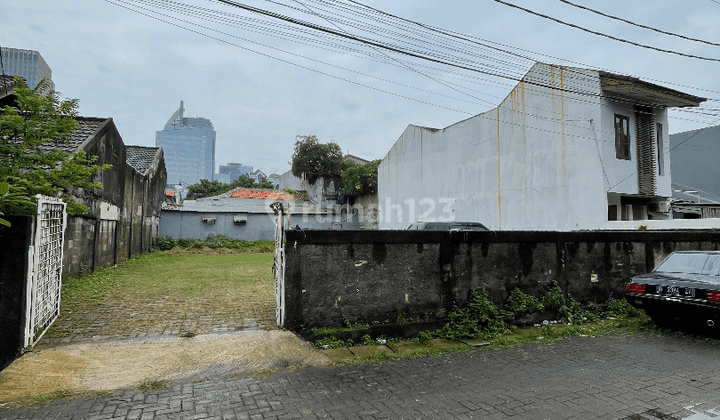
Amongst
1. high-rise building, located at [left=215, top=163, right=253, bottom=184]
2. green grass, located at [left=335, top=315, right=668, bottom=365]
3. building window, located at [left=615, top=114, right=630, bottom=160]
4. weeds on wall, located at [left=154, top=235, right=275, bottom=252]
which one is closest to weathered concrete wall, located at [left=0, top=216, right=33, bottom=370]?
green grass, located at [left=335, top=315, right=668, bottom=365]

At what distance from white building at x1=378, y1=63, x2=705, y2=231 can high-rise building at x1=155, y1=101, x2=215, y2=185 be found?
103180 mm

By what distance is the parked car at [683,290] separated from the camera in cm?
571

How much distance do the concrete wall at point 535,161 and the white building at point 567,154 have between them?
0.13 ft

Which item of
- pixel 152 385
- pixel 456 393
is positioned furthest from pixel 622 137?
pixel 152 385

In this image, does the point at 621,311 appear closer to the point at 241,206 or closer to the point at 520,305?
the point at 520,305

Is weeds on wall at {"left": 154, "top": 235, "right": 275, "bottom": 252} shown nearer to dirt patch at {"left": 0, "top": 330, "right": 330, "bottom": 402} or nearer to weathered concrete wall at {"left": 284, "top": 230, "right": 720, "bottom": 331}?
dirt patch at {"left": 0, "top": 330, "right": 330, "bottom": 402}

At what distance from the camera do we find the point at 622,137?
15.9 metres

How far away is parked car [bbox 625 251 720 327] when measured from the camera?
5.71m

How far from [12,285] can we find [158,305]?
3.19m

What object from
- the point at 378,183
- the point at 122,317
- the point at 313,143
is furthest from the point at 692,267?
the point at 313,143

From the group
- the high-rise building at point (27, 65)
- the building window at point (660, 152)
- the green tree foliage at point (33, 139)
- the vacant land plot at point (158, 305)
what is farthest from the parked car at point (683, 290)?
the building window at point (660, 152)

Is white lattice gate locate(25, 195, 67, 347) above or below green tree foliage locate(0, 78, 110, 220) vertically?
below

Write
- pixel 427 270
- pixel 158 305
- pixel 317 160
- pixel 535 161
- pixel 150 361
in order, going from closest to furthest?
pixel 150 361
pixel 427 270
pixel 158 305
pixel 535 161
pixel 317 160

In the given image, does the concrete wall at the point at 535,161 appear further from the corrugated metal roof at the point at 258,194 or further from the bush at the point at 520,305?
the corrugated metal roof at the point at 258,194
